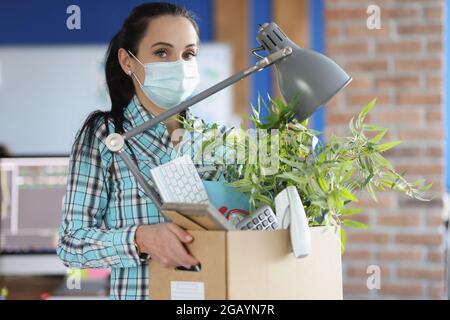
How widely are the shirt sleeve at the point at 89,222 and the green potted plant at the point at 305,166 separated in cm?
20

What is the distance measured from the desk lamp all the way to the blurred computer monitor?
1.34 meters

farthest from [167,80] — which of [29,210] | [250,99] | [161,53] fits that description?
[250,99]

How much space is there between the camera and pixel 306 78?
1072 mm

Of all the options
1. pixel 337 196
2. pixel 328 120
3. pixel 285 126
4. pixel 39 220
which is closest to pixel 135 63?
→ pixel 285 126

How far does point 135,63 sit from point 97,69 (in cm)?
177

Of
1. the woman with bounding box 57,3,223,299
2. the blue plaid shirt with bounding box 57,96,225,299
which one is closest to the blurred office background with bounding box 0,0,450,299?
the woman with bounding box 57,3,223,299

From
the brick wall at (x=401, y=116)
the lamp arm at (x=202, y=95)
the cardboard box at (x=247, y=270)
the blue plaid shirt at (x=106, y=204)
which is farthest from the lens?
the brick wall at (x=401, y=116)

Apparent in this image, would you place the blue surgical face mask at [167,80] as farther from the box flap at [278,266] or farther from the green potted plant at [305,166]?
the box flap at [278,266]

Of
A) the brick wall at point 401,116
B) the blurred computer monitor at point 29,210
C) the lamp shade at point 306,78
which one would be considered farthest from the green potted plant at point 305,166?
the brick wall at point 401,116

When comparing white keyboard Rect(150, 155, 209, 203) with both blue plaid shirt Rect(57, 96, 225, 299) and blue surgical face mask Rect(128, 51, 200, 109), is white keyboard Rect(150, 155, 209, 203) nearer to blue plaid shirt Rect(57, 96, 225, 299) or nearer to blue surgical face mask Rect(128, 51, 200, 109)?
blue plaid shirt Rect(57, 96, 225, 299)

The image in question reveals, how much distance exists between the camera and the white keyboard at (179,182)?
102 centimetres

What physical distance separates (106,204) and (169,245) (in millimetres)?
299

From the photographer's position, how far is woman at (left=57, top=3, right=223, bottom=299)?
1.12 m
